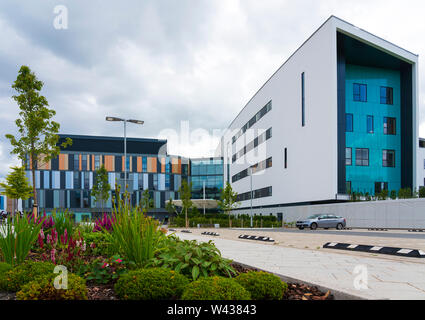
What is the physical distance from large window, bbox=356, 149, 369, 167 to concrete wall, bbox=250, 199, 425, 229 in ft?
24.2

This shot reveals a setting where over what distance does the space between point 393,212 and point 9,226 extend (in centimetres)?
2998

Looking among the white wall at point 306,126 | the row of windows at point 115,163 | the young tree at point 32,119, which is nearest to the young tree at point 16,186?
the young tree at point 32,119

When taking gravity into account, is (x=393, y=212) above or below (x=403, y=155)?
below

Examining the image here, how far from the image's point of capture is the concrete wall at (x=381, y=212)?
84.8 ft

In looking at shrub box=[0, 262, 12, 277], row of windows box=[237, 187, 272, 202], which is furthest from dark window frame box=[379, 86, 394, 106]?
shrub box=[0, 262, 12, 277]

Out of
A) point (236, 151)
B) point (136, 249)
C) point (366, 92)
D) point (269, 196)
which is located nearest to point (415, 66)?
point (366, 92)

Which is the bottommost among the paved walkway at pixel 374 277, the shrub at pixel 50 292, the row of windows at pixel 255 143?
the paved walkway at pixel 374 277

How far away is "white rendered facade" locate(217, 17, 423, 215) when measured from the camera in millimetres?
32656

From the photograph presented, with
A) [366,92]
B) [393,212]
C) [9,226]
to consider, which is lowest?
[393,212]

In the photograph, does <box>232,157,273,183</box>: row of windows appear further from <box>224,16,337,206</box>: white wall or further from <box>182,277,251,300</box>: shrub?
<box>182,277,251,300</box>: shrub

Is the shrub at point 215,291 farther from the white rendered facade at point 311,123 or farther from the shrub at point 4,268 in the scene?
the white rendered facade at point 311,123

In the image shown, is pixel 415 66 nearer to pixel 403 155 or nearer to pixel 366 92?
pixel 366 92
